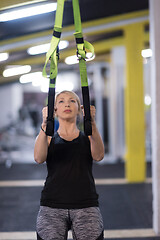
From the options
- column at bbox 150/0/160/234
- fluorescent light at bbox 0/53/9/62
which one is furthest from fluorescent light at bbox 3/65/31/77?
column at bbox 150/0/160/234

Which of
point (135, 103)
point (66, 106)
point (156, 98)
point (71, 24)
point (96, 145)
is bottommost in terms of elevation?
point (96, 145)

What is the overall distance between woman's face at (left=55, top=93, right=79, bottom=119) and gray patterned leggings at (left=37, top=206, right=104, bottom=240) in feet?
1.62

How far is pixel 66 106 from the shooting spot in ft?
5.09

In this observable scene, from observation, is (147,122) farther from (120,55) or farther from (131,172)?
(131,172)

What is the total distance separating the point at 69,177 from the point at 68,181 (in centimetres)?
2

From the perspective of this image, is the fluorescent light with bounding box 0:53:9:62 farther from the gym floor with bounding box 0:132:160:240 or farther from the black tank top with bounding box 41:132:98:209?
the black tank top with bounding box 41:132:98:209

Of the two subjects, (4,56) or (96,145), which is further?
(4,56)

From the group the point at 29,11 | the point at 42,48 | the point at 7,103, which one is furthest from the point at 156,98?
the point at 7,103

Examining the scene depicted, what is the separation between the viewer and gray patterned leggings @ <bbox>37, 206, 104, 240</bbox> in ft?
4.57

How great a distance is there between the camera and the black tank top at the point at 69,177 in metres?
1.45

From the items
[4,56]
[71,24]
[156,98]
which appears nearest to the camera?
[156,98]

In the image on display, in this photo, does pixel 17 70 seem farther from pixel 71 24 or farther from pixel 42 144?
pixel 42 144

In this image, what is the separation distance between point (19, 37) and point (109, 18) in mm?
1691

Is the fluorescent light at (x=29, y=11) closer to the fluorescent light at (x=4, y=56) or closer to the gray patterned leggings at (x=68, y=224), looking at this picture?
the fluorescent light at (x=4, y=56)
